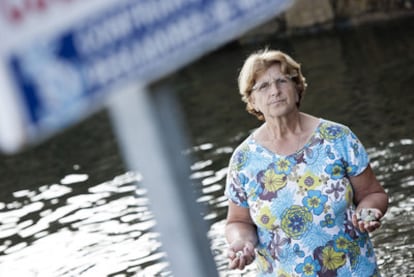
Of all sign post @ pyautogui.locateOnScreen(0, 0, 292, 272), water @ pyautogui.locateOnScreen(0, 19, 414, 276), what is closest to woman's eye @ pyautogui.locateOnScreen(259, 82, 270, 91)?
water @ pyautogui.locateOnScreen(0, 19, 414, 276)

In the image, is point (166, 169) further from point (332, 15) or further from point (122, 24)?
point (332, 15)

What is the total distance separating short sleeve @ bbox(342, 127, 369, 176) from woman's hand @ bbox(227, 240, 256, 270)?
43cm

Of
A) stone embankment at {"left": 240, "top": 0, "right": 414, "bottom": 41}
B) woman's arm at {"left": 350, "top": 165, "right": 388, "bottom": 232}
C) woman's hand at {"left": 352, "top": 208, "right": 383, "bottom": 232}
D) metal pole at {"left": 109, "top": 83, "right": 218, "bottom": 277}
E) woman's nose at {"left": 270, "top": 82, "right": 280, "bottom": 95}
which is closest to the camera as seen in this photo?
metal pole at {"left": 109, "top": 83, "right": 218, "bottom": 277}

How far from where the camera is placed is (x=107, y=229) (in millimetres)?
8234

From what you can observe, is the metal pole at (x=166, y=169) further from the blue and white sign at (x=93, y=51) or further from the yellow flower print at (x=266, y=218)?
the yellow flower print at (x=266, y=218)

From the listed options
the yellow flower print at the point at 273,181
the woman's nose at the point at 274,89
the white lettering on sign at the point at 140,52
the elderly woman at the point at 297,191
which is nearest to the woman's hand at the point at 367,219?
the elderly woman at the point at 297,191

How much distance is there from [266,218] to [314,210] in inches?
6.4

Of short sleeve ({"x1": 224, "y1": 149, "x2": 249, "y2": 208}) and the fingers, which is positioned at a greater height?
short sleeve ({"x1": 224, "y1": 149, "x2": 249, "y2": 208})

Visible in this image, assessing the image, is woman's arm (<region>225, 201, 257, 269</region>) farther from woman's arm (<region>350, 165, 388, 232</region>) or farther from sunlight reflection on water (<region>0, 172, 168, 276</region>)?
sunlight reflection on water (<region>0, 172, 168, 276</region>)

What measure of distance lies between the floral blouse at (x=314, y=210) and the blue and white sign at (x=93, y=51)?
→ 2262 mm

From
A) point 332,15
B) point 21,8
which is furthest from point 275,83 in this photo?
point 332,15

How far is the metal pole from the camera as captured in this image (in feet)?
3.65

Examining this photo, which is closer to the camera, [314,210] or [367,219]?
[367,219]

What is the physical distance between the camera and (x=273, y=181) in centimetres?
344
